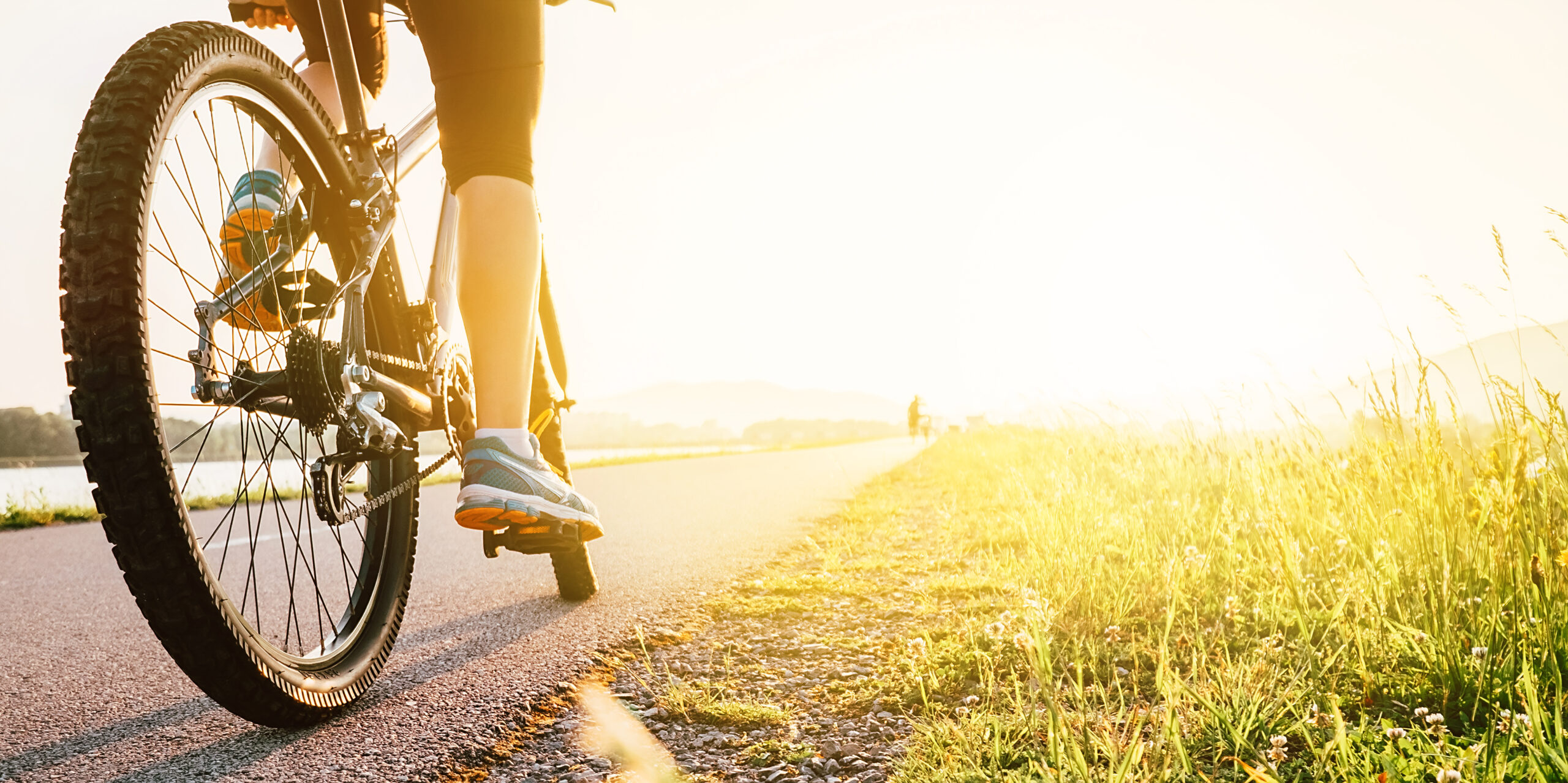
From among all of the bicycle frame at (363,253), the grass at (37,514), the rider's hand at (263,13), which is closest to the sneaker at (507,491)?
the bicycle frame at (363,253)

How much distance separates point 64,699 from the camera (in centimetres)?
174

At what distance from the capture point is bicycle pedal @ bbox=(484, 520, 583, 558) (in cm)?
180

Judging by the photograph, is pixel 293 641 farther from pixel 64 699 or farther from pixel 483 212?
pixel 483 212

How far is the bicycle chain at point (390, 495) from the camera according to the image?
68.6 inches

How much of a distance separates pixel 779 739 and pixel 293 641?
1736 millimetres

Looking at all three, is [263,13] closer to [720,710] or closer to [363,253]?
[363,253]

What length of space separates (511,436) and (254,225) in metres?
0.71

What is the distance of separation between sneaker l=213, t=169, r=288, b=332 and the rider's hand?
786 millimetres

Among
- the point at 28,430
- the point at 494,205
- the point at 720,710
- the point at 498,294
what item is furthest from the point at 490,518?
the point at 28,430

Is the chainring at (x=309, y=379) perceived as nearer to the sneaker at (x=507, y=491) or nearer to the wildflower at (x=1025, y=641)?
the sneaker at (x=507, y=491)

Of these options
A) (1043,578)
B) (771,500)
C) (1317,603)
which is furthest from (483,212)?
(771,500)

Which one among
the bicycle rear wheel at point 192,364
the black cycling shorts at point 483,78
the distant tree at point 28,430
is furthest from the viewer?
the distant tree at point 28,430

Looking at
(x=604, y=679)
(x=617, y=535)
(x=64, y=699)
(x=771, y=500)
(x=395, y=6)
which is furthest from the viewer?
(x=771, y=500)

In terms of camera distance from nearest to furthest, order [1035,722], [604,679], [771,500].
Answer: [1035,722] → [604,679] → [771,500]
